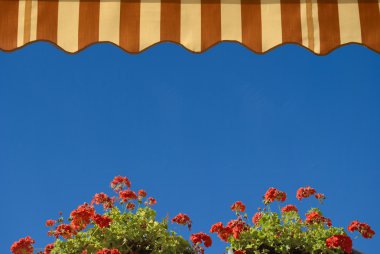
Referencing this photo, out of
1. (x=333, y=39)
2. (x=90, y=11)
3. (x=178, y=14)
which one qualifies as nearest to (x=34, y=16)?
(x=90, y=11)

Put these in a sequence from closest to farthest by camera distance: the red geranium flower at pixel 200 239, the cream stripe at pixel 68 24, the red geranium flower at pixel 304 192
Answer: the red geranium flower at pixel 200 239
the cream stripe at pixel 68 24
the red geranium flower at pixel 304 192

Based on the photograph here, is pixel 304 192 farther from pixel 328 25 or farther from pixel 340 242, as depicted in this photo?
pixel 328 25

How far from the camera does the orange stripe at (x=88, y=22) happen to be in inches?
122

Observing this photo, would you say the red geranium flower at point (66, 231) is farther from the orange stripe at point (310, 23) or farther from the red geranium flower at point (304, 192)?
the orange stripe at point (310, 23)

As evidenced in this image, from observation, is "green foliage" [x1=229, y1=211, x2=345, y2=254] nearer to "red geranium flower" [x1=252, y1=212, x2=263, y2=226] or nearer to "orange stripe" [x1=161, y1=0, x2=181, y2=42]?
"red geranium flower" [x1=252, y1=212, x2=263, y2=226]

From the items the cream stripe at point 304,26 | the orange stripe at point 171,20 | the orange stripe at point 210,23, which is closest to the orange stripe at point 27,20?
the orange stripe at point 171,20

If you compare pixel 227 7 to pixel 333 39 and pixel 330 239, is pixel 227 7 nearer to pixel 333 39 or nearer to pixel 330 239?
pixel 333 39

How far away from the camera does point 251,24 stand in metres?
3.13

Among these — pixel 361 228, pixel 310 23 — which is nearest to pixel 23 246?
pixel 361 228

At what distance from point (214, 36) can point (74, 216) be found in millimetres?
1132

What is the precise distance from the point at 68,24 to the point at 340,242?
1.71 meters

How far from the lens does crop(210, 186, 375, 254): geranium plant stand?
2928 millimetres

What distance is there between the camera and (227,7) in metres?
3.16

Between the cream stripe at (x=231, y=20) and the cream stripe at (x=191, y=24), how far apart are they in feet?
0.41
